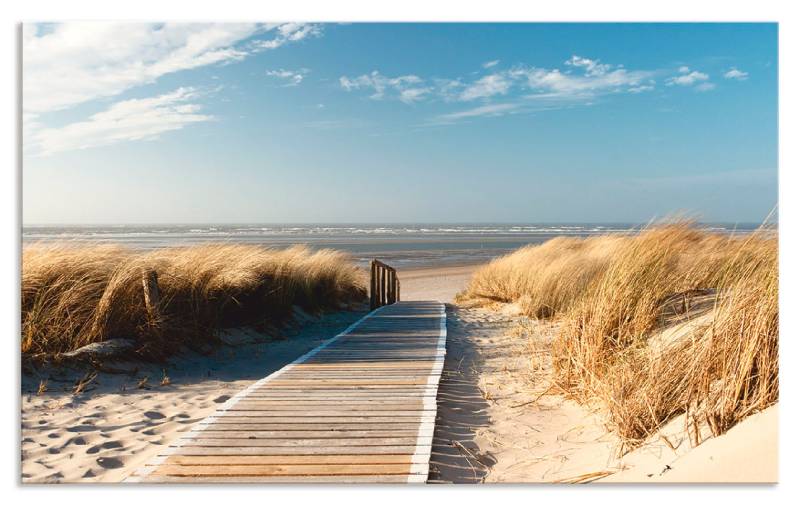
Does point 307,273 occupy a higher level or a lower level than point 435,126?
lower

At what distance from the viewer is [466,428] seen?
145 inches

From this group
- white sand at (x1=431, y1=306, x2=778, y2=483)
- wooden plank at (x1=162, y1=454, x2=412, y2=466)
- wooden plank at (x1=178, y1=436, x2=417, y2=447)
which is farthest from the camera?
wooden plank at (x1=178, y1=436, x2=417, y2=447)

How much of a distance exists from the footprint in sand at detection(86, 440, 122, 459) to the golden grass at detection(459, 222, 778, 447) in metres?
2.87

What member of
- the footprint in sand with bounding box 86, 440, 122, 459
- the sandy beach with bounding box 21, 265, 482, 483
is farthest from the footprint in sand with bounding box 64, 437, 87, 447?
the footprint in sand with bounding box 86, 440, 122, 459

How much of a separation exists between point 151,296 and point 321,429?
2912mm

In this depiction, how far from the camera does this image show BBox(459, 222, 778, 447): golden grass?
9.62 ft

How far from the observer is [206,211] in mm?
6301

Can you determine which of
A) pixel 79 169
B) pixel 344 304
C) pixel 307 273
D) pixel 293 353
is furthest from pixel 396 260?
pixel 79 169

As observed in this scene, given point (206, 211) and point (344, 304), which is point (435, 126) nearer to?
point (206, 211)

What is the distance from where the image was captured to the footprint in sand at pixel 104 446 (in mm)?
3307

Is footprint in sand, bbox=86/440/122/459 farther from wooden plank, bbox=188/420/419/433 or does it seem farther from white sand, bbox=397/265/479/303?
white sand, bbox=397/265/479/303

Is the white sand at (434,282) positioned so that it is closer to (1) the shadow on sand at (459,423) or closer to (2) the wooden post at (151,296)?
(1) the shadow on sand at (459,423)

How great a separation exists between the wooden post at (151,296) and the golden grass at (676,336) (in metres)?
3.63
